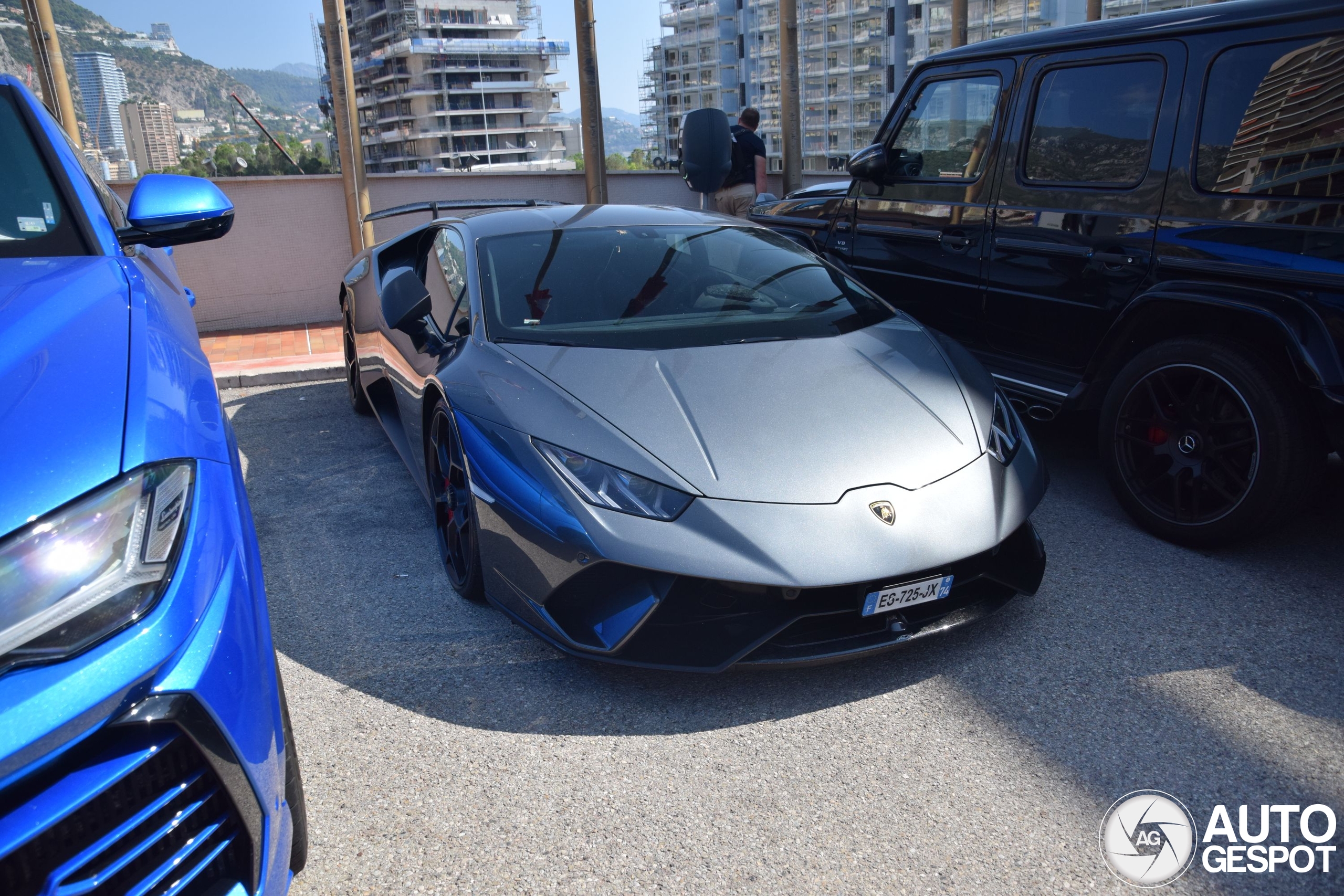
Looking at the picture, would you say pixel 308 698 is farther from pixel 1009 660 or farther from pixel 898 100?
pixel 898 100

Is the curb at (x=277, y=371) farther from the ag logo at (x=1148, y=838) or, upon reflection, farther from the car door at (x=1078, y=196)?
the ag logo at (x=1148, y=838)

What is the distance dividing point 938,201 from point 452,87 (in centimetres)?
15604

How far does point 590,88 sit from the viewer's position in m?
9.52

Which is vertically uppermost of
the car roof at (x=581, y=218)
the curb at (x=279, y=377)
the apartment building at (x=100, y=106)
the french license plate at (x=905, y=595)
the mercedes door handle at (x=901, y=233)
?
the apartment building at (x=100, y=106)

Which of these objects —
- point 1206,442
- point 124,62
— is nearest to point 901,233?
point 1206,442

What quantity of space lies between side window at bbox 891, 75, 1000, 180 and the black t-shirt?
16.0 feet

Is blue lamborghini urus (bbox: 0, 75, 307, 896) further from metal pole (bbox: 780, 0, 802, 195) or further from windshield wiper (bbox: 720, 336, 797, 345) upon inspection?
metal pole (bbox: 780, 0, 802, 195)

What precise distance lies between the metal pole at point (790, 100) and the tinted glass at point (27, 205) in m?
8.38

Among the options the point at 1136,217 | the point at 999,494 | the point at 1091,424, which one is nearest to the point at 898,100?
the point at 1136,217

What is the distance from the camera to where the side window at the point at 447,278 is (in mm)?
3418

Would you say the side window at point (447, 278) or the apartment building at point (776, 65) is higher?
the apartment building at point (776, 65)

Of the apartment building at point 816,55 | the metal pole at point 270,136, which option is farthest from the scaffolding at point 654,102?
the metal pole at point 270,136

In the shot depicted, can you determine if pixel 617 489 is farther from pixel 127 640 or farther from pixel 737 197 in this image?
pixel 737 197

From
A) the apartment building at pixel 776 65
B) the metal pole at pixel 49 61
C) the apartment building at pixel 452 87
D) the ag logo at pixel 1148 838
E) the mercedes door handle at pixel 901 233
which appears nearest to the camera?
the ag logo at pixel 1148 838
